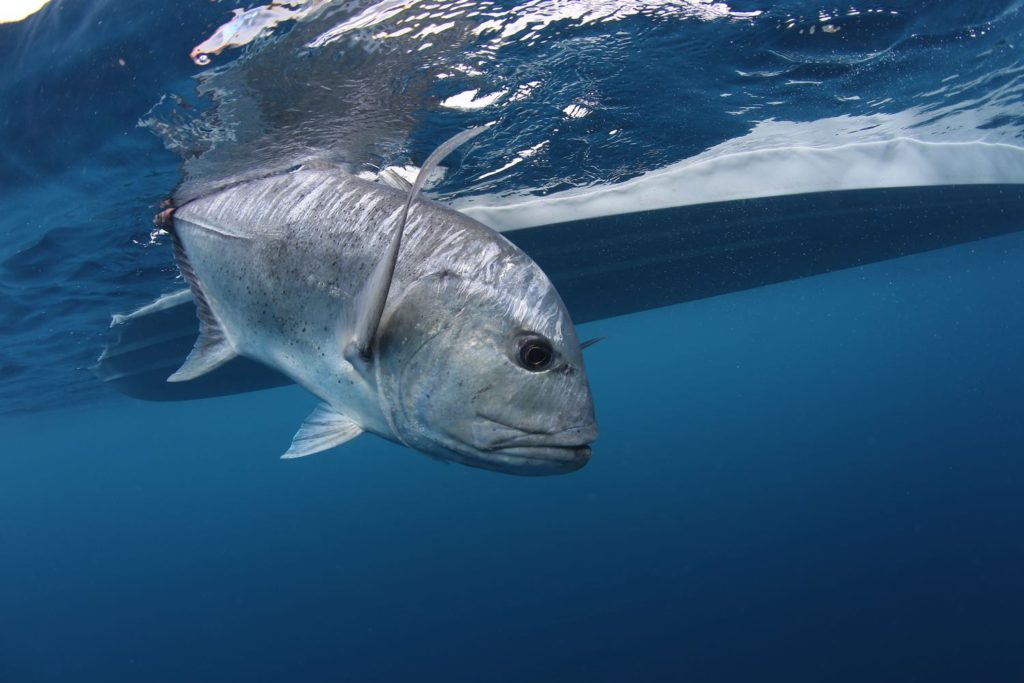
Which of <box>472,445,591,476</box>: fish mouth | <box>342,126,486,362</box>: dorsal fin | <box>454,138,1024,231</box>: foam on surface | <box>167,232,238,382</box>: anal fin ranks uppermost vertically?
<box>342,126,486,362</box>: dorsal fin

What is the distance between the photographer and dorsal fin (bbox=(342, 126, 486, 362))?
149 centimetres

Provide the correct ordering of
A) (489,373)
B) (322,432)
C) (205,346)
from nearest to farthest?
(489,373) < (322,432) < (205,346)

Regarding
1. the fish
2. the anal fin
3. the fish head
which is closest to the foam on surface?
the anal fin

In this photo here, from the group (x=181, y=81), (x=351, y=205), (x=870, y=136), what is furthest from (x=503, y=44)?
(x=870, y=136)

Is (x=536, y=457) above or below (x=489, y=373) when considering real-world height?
below

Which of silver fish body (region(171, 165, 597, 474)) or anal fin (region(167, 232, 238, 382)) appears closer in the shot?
silver fish body (region(171, 165, 597, 474))

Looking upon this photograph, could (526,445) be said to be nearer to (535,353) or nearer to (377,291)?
(535,353)

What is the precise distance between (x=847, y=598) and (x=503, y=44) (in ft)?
54.4

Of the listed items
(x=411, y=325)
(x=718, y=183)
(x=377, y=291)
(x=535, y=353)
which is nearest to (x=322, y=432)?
(x=411, y=325)

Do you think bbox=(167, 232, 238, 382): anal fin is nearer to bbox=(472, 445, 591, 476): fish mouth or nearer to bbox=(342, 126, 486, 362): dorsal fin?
bbox=(342, 126, 486, 362): dorsal fin

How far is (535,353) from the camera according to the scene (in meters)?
1.71

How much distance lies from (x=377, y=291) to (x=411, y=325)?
9.0 inches

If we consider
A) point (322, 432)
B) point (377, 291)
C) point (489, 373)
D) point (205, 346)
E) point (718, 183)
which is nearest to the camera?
point (377, 291)

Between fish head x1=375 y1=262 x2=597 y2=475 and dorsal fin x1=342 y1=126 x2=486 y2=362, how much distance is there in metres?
0.09
